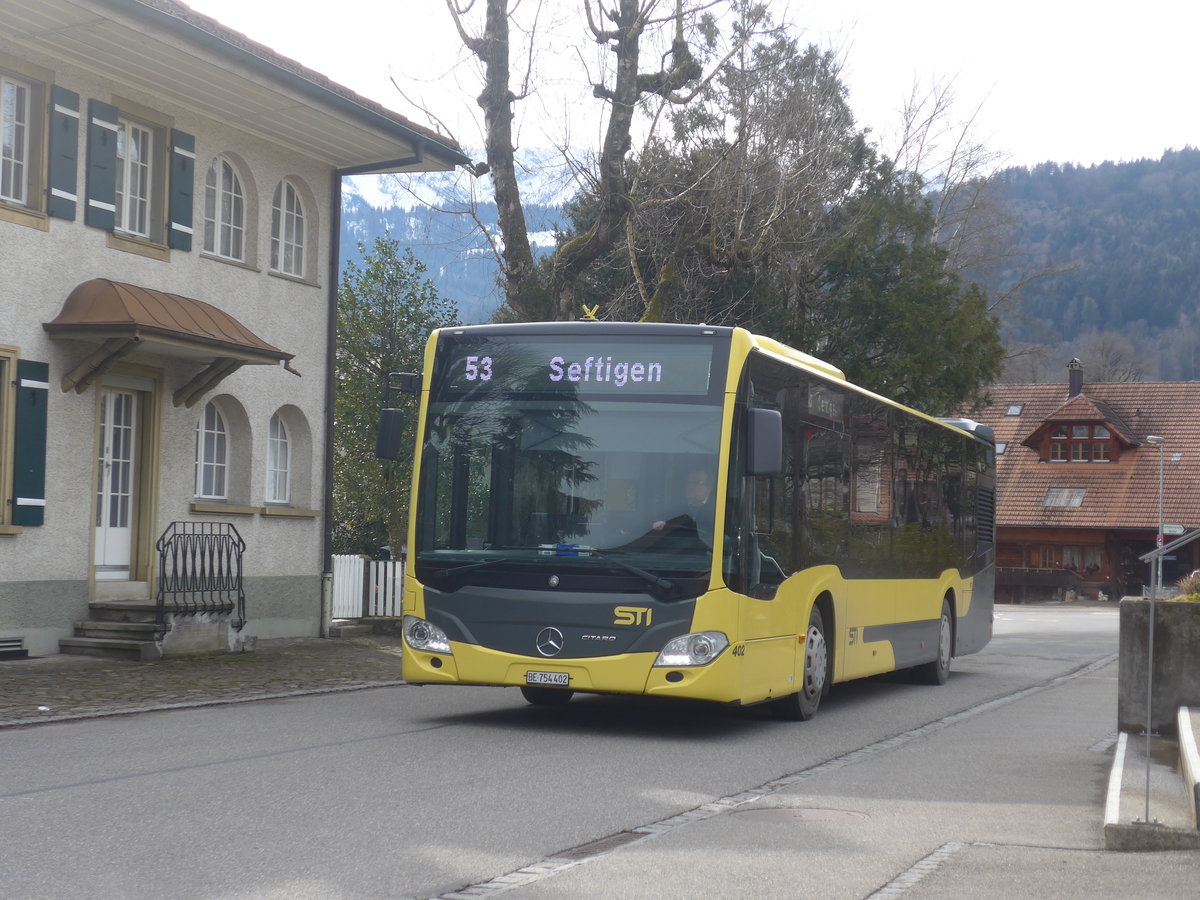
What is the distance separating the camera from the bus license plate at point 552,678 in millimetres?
11297

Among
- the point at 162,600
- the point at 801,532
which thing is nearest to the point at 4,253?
the point at 162,600

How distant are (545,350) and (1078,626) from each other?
102ft

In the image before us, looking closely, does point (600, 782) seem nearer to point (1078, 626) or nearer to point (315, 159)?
point (315, 159)

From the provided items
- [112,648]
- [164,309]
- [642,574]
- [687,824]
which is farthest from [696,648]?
[164,309]

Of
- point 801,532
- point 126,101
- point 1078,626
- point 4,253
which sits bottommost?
point 1078,626

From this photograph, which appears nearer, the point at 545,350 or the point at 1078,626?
the point at 545,350

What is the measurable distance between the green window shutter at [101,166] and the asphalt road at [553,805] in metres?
6.96

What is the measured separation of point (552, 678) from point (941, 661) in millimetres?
8197

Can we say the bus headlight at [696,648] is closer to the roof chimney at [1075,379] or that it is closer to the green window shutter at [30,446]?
the green window shutter at [30,446]

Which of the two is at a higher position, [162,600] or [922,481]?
[922,481]

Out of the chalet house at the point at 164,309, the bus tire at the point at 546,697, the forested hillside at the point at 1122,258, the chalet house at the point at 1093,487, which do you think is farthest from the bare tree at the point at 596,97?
the forested hillside at the point at 1122,258

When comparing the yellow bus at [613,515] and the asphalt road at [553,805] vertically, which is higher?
the yellow bus at [613,515]

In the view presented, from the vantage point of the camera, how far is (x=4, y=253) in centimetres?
1678

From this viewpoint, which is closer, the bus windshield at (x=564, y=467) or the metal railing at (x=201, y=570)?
the bus windshield at (x=564, y=467)
